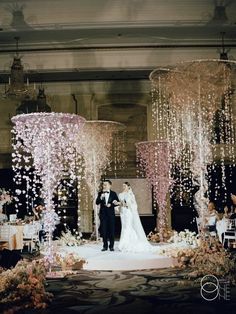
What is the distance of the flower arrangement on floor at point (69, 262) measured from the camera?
27.8ft

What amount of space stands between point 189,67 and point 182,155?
289 inches

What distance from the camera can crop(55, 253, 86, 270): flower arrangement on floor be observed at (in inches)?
334

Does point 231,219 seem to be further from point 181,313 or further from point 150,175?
point 181,313

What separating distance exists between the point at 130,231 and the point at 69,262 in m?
1.99

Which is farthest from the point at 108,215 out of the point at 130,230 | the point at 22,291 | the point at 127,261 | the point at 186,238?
the point at 22,291

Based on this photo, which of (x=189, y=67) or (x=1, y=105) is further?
(x=1, y=105)

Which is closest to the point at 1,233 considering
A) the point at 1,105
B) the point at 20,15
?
the point at 20,15

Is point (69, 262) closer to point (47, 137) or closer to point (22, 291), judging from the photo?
point (47, 137)

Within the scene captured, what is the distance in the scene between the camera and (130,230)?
401 inches

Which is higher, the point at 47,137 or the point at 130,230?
the point at 47,137

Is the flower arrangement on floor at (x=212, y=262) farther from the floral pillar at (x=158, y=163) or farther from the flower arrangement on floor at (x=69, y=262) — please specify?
the floral pillar at (x=158, y=163)

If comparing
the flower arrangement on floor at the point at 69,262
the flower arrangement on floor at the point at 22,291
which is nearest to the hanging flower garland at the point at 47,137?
the flower arrangement on floor at the point at 69,262

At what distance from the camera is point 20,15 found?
969cm

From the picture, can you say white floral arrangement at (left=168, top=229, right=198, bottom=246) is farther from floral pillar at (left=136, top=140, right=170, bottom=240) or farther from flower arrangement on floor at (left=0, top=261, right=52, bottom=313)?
flower arrangement on floor at (left=0, top=261, right=52, bottom=313)
